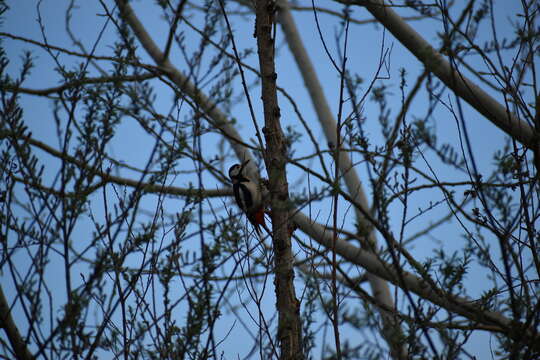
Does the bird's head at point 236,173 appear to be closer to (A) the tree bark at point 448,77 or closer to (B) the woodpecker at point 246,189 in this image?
(B) the woodpecker at point 246,189

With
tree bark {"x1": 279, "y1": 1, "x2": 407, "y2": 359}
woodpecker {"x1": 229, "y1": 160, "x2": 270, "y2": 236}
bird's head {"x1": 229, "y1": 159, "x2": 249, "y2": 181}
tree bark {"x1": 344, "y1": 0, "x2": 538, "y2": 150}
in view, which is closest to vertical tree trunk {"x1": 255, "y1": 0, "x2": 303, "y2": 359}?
tree bark {"x1": 344, "y1": 0, "x2": 538, "y2": 150}

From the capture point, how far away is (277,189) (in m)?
2.64

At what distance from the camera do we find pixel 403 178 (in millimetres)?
2217

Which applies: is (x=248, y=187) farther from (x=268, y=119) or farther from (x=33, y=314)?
(x=33, y=314)

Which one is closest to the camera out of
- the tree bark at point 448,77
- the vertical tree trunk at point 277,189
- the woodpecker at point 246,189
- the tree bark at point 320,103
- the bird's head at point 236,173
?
the vertical tree trunk at point 277,189

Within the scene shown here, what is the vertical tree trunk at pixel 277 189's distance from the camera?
2.42m

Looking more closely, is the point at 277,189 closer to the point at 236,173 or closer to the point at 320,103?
the point at 236,173

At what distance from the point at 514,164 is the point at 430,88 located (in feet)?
2.41

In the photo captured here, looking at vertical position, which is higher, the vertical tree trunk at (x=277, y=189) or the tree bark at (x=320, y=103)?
the tree bark at (x=320, y=103)

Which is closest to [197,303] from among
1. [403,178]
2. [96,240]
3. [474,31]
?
[96,240]

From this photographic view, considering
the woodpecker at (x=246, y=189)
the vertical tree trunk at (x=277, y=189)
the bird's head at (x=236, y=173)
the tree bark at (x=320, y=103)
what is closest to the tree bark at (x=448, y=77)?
the vertical tree trunk at (x=277, y=189)

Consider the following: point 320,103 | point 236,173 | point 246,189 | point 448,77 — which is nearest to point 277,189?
point 448,77

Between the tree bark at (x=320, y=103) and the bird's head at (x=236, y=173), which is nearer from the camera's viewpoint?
the bird's head at (x=236, y=173)

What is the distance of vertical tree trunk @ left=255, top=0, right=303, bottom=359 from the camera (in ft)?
7.93
